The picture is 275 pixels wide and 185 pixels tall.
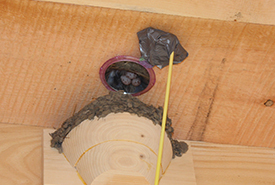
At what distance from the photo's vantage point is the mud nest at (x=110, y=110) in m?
1.45

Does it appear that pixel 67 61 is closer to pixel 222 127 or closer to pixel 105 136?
pixel 105 136

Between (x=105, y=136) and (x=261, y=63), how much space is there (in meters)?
0.62

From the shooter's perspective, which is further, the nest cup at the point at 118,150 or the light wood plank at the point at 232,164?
the light wood plank at the point at 232,164

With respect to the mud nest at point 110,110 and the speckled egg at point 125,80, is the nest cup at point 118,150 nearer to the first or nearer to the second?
the mud nest at point 110,110

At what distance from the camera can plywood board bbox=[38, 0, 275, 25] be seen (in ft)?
4.02

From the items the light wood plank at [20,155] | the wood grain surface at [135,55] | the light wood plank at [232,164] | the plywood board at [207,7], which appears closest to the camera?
the plywood board at [207,7]

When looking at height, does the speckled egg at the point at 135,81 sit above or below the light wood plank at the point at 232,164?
above

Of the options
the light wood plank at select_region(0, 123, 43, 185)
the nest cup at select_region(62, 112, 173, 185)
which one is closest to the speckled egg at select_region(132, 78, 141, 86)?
the nest cup at select_region(62, 112, 173, 185)

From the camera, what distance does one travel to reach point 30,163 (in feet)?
5.13

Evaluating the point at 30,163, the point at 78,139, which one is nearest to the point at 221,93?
the point at 78,139

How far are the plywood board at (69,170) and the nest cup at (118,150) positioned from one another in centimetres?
5

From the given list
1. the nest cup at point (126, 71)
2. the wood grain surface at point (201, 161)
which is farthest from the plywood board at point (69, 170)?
the nest cup at point (126, 71)

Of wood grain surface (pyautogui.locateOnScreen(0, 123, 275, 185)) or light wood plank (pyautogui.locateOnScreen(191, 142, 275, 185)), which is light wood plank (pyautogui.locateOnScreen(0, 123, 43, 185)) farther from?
light wood plank (pyautogui.locateOnScreen(191, 142, 275, 185))

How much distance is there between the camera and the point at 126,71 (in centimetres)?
166
